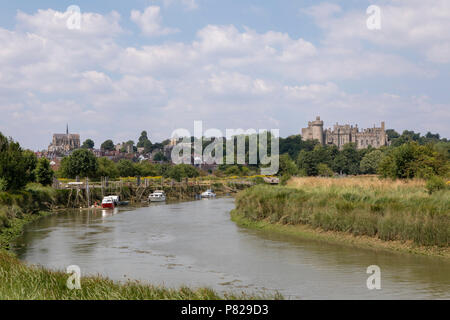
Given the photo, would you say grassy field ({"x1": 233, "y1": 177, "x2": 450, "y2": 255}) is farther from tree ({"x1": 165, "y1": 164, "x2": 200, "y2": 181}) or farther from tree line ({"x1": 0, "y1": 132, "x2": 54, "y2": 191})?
tree ({"x1": 165, "y1": 164, "x2": 200, "y2": 181})

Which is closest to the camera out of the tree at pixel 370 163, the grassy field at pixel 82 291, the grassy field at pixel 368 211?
the grassy field at pixel 82 291

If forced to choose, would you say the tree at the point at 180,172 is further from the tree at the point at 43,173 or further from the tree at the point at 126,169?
the tree at the point at 43,173

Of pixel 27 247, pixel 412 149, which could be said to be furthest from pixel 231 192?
pixel 27 247

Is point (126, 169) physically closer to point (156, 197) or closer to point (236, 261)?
point (156, 197)

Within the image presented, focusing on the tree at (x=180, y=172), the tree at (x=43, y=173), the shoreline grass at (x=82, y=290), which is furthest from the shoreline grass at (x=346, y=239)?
the tree at (x=180, y=172)

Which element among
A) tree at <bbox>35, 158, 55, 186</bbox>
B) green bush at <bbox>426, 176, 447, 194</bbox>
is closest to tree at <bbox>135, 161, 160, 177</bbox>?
tree at <bbox>35, 158, 55, 186</bbox>

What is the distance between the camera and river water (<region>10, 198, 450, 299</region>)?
64.3 ft

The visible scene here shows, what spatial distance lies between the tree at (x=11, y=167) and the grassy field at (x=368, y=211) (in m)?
23.5

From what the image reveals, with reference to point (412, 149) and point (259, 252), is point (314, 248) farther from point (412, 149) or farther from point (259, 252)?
point (412, 149)

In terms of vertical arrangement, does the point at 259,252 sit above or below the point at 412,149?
below

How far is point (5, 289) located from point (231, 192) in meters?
104

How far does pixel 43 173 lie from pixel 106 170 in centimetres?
3202

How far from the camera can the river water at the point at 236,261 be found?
19609 millimetres
